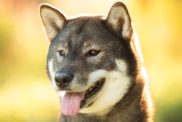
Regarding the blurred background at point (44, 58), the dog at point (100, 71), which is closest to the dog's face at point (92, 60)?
the dog at point (100, 71)

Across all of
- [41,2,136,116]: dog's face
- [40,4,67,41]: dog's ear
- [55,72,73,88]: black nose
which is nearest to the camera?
[55,72,73,88]: black nose

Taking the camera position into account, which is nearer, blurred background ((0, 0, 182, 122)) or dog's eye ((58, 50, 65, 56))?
dog's eye ((58, 50, 65, 56))

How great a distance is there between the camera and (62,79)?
7688 millimetres

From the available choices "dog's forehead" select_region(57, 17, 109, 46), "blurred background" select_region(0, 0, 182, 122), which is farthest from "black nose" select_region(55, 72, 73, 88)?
"blurred background" select_region(0, 0, 182, 122)

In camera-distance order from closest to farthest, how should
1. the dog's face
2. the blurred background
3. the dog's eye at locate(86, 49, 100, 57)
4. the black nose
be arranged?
the black nose
the dog's face
the dog's eye at locate(86, 49, 100, 57)
the blurred background

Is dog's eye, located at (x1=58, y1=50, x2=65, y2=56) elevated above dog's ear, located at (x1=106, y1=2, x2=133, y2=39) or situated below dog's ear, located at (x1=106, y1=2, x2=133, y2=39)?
below

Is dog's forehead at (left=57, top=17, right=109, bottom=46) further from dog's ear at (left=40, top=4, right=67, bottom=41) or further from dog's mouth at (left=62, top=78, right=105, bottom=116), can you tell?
dog's mouth at (left=62, top=78, right=105, bottom=116)

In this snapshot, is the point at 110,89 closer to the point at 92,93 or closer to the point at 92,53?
the point at 92,93

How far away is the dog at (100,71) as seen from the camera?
781 centimetres

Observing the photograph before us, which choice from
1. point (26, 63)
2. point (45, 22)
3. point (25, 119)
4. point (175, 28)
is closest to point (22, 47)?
point (26, 63)

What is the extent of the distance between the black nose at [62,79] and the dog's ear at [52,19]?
29.2 inches

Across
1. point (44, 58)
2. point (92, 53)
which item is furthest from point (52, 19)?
point (44, 58)

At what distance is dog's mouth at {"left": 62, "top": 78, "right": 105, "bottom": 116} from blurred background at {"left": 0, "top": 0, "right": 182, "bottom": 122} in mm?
4358

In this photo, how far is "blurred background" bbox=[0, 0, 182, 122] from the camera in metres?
13.3
